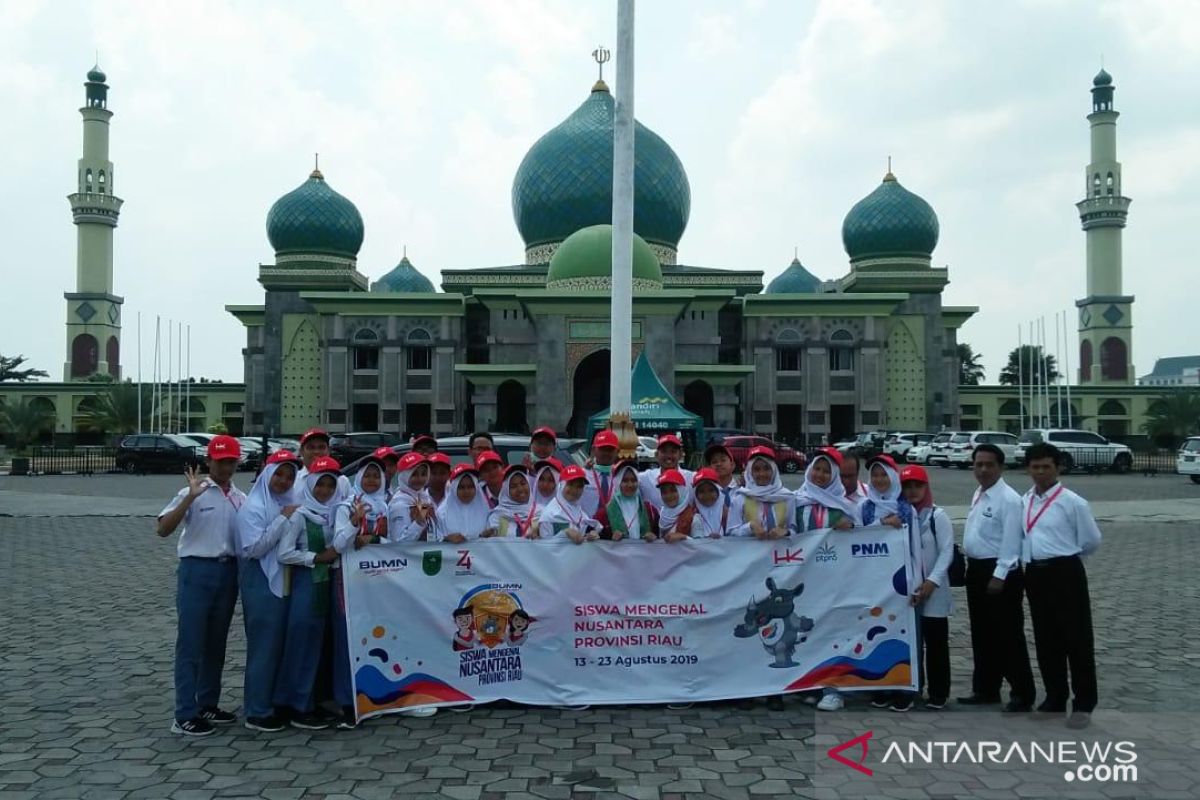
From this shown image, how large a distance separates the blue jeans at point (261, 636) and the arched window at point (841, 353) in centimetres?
3340

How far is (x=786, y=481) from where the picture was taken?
21781 mm

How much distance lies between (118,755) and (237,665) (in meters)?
1.75

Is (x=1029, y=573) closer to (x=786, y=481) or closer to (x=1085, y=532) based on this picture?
(x=1085, y=532)

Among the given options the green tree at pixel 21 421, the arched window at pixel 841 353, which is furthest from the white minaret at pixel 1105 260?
the green tree at pixel 21 421

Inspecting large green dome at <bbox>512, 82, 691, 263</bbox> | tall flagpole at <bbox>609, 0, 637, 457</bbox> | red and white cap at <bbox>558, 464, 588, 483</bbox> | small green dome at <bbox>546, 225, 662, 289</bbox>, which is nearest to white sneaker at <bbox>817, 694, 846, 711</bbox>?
red and white cap at <bbox>558, 464, 588, 483</bbox>

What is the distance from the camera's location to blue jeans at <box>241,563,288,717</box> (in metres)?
4.87

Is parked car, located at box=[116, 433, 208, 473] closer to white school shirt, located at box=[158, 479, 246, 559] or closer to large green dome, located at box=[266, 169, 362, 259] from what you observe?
large green dome, located at box=[266, 169, 362, 259]

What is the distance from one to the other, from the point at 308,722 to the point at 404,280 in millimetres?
39708

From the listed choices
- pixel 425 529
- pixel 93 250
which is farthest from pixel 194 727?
pixel 93 250

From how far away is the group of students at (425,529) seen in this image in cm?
489

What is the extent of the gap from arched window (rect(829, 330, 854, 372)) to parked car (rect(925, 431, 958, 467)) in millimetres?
5663

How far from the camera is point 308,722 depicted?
495cm

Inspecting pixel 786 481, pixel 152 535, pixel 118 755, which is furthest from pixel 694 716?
pixel 786 481

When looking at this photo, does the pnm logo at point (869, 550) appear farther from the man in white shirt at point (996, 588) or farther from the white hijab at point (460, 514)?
the white hijab at point (460, 514)
